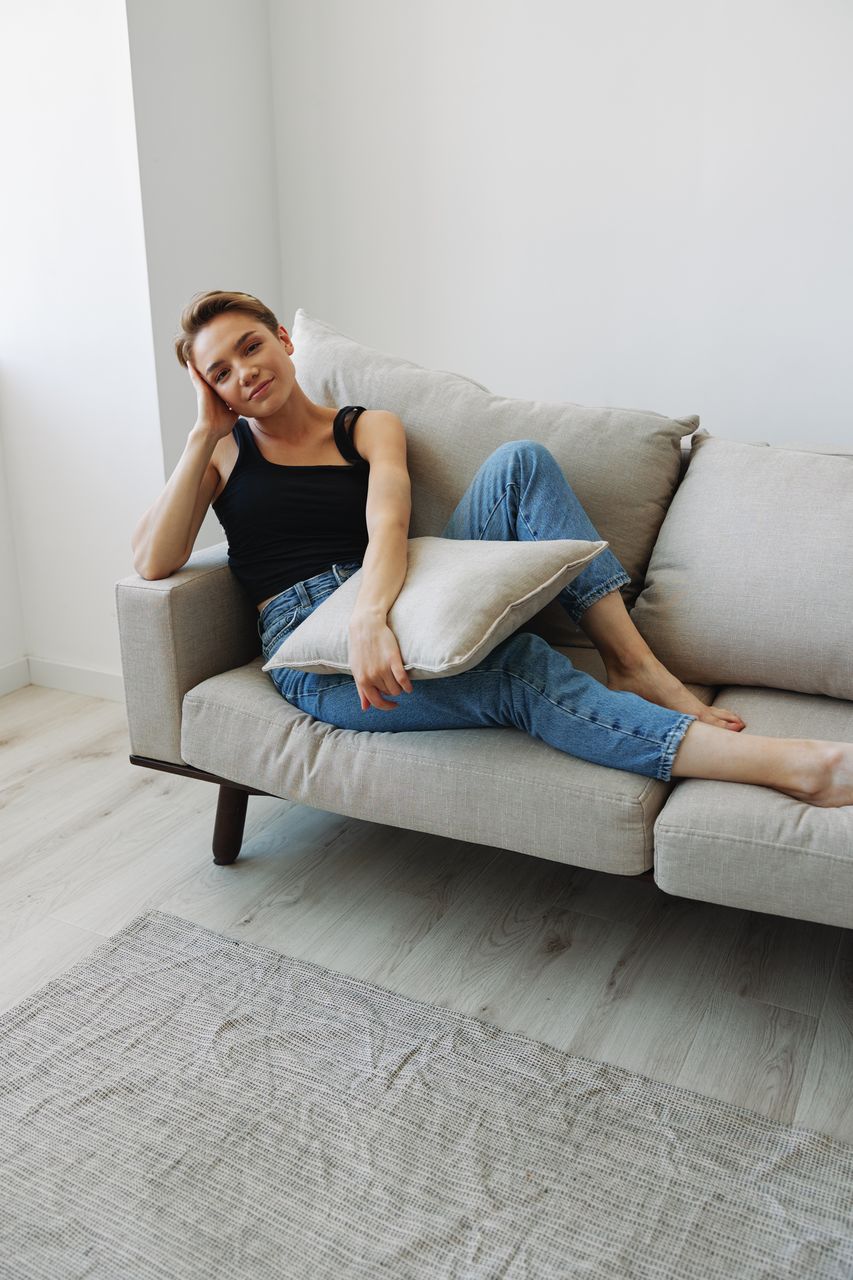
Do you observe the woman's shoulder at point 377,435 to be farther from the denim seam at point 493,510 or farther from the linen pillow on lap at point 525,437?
the denim seam at point 493,510

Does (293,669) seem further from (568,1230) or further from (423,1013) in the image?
(568,1230)

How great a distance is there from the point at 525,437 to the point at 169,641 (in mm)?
754

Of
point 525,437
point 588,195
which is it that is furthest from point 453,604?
point 588,195

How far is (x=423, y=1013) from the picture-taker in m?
1.60

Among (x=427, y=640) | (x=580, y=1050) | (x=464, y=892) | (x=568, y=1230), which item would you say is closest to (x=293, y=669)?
(x=427, y=640)

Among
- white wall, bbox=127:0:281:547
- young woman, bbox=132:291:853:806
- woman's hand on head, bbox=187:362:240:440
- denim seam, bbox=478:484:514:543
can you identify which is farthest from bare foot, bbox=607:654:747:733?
white wall, bbox=127:0:281:547

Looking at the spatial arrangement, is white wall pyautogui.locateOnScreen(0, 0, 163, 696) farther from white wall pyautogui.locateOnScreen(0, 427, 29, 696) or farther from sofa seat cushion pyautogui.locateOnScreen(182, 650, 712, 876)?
sofa seat cushion pyautogui.locateOnScreen(182, 650, 712, 876)

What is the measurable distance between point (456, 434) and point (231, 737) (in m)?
0.72

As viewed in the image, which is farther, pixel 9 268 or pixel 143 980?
pixel 9 268

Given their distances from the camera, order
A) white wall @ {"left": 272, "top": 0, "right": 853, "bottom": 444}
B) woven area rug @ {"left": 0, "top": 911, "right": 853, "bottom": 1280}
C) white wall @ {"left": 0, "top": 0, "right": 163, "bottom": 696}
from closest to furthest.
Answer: woven area rug @ {"left": 0, "top": 911, "right": 853, "bottom": 1280}, white wall @ {"left": 272, "top": 0, "right": 853, "bottom": 444}, white wall @ {"left": 0, "top": 0, "right": 163, "bottom": 696}

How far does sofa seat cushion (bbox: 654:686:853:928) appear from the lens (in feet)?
4.48

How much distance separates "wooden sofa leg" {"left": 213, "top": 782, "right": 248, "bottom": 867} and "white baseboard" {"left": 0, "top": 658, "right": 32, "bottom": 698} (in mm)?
1231

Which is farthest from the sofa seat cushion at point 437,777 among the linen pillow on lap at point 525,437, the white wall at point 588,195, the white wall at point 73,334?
the white wall at point 588,195

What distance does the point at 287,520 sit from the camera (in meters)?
1.88
